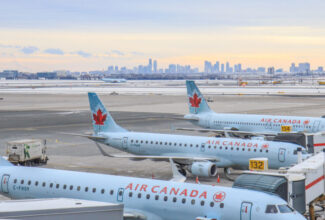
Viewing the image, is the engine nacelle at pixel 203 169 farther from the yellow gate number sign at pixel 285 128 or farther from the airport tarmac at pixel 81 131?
the yellow gate number sign at pixel 285 128

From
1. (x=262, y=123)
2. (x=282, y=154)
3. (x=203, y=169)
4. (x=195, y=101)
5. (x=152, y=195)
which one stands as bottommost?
(x=203, y=169)

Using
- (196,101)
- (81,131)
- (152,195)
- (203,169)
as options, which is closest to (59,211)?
(152,195)

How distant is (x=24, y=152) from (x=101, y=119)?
724 centimetres

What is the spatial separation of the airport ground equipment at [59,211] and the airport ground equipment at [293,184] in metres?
7.13

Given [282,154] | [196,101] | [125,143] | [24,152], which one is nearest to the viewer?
[282,154]

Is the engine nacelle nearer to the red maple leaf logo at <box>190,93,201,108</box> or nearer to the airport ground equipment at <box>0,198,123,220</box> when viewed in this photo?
the airport ground equipment at <box>0,198,123,220</box>

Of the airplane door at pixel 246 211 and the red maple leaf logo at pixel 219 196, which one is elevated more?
the red maple leaf logo at pixel 219 196

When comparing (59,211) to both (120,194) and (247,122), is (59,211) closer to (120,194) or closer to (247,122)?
(120,194)

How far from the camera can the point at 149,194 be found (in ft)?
78.7

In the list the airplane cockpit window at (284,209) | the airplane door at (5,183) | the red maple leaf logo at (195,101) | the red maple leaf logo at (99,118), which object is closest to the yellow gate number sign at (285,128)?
the red maple leaf logo at (195,101)

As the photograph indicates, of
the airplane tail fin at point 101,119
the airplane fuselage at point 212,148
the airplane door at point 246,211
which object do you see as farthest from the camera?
the airplane tail fin at point 101,119

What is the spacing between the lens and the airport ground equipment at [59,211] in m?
17.5

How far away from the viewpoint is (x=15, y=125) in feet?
263

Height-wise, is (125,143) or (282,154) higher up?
(125,143)
